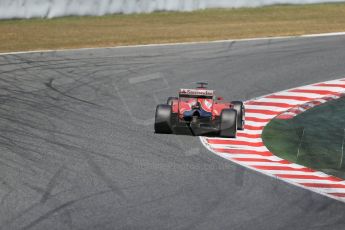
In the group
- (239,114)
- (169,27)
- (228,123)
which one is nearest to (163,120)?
(228,123)

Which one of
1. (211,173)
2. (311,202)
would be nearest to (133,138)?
(211,173)

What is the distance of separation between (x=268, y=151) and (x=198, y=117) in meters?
1.59

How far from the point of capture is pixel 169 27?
1113 inches

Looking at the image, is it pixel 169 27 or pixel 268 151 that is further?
pixel 169 27

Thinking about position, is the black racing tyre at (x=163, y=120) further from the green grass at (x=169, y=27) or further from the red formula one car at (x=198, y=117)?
the green grass at (x=169, y=27)

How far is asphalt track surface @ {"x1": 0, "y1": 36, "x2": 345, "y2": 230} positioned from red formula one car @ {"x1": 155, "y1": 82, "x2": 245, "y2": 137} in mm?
302

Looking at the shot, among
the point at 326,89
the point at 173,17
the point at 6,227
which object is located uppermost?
the point at 173,17

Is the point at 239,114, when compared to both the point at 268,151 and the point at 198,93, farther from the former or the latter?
the point at 268,151

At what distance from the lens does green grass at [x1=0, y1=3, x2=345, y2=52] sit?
85.5 feet

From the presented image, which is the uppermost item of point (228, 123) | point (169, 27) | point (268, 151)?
point (169, 27)

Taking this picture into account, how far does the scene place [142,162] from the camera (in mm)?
14180

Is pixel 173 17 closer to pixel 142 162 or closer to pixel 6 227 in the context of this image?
pixel 142 162

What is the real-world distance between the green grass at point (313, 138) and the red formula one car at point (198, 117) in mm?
971

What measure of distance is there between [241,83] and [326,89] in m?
2.31
